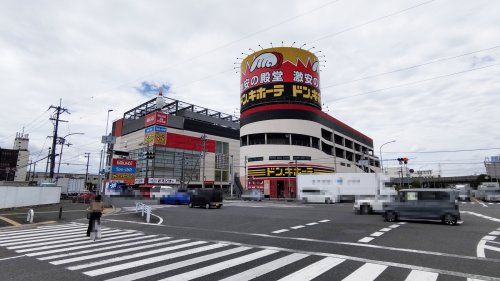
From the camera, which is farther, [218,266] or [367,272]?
[218,266]

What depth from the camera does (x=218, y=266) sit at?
282 inches

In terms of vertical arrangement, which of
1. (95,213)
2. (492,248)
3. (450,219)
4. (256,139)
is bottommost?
(492,248)

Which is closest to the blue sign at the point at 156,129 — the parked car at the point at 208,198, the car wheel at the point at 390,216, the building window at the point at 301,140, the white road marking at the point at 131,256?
the building window at the point at 301,140

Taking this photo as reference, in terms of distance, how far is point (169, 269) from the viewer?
6.91m

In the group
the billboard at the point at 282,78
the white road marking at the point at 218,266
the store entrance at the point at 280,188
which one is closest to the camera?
the white road marking at the point at 218,266

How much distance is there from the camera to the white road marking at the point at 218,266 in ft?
20.6

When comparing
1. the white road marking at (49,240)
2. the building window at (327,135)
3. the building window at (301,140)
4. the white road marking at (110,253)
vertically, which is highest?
the building window at (327,135)

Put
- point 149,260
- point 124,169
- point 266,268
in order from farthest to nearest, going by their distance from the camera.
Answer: point 124,169 < point 149,260 < point 266,268

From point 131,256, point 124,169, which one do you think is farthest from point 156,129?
point 131,256

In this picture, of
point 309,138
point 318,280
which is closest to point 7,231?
point 318,280

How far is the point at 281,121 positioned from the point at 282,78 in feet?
30.0

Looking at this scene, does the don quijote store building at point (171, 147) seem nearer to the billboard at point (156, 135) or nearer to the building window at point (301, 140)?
the billboard at point (156, 135)

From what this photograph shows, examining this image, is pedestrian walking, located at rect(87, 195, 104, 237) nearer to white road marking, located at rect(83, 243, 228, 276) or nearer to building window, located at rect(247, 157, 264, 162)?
white road marking, located at rect(83, 243, 228, 276)

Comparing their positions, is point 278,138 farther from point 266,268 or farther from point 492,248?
point 266,268
